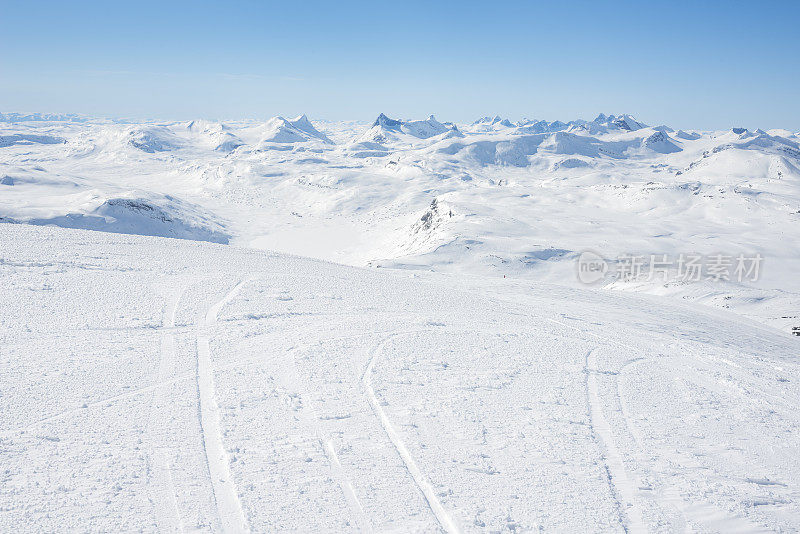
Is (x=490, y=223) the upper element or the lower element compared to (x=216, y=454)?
lower

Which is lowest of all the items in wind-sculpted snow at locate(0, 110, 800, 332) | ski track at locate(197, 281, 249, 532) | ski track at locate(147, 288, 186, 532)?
wind-sculpted snow at locate(0, 110, 800, 332)

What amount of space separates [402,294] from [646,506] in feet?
39.2

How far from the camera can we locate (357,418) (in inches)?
327

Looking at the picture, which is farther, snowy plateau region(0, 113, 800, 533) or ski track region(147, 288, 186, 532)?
snowy plateau region(0, 113, 800, 533)

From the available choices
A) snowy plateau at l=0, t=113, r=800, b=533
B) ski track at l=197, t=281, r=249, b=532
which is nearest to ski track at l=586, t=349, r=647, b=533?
snowy plateau at l=0, t=113, r=800, b=533

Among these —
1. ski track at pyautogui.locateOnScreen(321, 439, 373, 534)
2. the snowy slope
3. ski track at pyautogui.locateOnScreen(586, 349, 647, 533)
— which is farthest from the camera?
ski track at pyautogui.locateOnScreen(586, 349, 647, 533)

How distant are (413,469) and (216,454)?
3.03 m

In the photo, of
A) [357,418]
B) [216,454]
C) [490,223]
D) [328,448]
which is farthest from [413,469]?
[490,223]

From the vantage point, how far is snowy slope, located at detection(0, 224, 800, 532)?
245 inches

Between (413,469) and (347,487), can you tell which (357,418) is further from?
(347,487)

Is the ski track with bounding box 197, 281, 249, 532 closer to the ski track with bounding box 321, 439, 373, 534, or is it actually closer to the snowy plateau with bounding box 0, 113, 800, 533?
the snowy plateau with bounding box 0, 113, 800, 533

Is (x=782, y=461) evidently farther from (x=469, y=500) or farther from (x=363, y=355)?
(x=363, y=355)

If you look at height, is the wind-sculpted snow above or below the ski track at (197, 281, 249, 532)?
below

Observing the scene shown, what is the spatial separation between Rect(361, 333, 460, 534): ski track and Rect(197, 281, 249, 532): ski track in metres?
2.45
